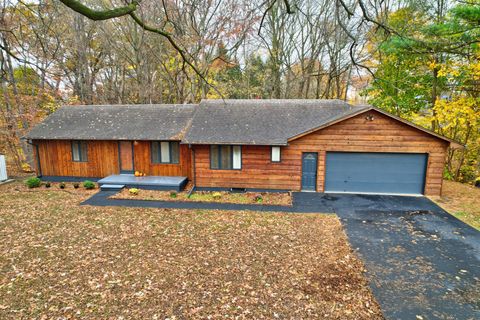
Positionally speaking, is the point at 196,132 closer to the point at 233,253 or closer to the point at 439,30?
the point at 233,253

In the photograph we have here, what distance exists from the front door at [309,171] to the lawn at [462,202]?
15.5 feet

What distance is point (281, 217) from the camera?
8.91 m

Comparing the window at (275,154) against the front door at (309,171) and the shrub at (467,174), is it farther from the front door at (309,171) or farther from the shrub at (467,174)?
the shrub at (467,174)

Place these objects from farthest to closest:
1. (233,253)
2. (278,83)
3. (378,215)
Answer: (278,83), (378,215), (233,253)

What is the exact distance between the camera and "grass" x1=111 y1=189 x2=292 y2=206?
10.6m

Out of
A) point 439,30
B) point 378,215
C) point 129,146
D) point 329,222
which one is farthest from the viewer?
point 129,146

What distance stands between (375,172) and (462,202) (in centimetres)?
326


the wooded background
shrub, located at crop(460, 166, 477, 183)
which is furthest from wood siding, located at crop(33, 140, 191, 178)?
shrub, located at crop(460, 166, 477, 183)

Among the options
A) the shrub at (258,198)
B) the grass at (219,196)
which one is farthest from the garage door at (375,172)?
the shrub at (258,198)

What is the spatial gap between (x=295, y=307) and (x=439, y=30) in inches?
450

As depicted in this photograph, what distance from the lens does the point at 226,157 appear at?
1180cm

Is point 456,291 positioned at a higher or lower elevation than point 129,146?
lower

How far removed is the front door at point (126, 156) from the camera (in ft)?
43.0

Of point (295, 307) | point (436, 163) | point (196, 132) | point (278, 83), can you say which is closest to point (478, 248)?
point (436, 163)
